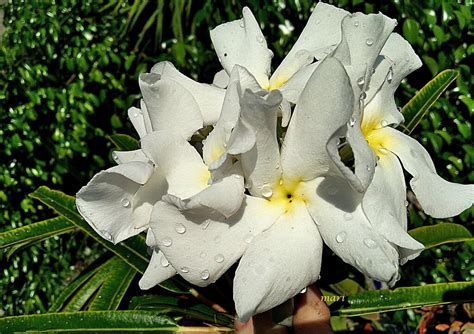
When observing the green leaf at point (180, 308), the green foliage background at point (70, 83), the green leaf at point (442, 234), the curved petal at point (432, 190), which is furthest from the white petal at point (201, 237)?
the green foliage background at point (70, 83)

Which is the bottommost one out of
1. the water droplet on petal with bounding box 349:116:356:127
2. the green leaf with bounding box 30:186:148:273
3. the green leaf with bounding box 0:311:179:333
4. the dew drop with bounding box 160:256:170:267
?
the green leaf with bounding box 0:311:179:333

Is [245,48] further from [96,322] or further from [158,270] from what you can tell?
[96,322]

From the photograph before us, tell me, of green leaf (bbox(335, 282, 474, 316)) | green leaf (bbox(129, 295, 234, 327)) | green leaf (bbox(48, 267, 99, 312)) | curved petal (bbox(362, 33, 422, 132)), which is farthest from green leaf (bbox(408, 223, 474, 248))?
green leaf (bbox(48, 267, 99, 312))

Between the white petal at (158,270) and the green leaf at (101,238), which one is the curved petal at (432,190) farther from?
the green leaf at (101,238)

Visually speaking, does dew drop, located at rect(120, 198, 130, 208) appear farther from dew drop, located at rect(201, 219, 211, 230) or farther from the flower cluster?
dew drop, located at rect(201, 219, 211, 230)

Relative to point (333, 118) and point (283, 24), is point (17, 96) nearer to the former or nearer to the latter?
point (283, 24)
